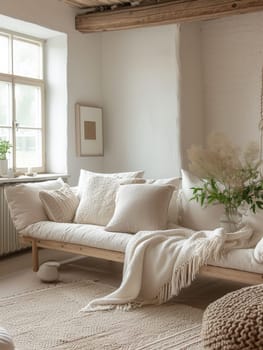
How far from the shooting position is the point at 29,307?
3.40 m

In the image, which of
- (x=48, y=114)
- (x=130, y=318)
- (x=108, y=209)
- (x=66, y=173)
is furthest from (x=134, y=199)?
(x=48, y=114)

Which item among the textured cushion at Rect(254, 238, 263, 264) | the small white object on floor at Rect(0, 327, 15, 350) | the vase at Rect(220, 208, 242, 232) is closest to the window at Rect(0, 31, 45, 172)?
the vase at Rect(220, 208, 242, 232)

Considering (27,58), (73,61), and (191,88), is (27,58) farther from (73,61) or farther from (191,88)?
(191,88)

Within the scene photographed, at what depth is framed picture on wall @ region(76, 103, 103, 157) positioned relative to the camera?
5.79 meters

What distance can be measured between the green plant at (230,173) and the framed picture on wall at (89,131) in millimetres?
→ 2435

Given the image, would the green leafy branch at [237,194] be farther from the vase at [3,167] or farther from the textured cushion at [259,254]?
the vase at [3,167]

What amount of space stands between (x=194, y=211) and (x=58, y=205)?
4.16ft

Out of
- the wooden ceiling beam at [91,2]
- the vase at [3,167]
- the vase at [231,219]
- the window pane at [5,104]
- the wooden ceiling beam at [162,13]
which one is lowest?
the vase at [231,219]

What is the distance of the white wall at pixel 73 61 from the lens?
527 cm

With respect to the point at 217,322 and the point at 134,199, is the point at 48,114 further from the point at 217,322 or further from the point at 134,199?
the point at 217,322

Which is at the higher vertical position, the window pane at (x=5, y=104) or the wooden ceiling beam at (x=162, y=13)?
the wooden ceiling beam at (x=162, y=13)

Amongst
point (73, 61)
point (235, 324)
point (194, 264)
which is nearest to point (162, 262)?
point (194, 264)

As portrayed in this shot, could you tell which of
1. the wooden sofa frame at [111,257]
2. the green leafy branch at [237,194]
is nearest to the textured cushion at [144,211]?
the wooden sofa frame at [111,257]

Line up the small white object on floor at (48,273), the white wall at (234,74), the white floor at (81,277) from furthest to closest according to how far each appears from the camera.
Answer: the white wall at (234,74), the small white object on floor at (48,273), the white floor at (81,277)
